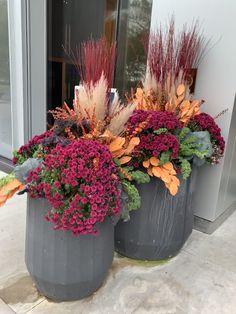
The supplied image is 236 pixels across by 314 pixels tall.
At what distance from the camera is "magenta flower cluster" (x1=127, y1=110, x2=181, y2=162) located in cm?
165

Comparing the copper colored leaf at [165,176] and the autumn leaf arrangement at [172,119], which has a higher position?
the autumn leaf arrangement at [172,119]

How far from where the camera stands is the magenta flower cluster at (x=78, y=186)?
126 cm

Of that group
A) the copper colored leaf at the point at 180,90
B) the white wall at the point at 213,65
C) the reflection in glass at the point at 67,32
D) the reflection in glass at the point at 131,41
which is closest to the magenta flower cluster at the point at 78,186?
the copper colored leaf at the point at 180,90

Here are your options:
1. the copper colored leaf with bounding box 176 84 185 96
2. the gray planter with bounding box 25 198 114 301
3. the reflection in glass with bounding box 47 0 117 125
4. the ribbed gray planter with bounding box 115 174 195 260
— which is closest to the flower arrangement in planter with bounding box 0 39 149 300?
the gray planter with bounding box 25 198 114 301

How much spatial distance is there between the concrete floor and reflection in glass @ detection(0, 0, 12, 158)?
1.56 meters

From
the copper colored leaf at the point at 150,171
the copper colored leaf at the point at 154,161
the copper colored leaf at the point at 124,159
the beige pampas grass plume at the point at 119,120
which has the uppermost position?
the beige pampas grass plume at the point at 119,120

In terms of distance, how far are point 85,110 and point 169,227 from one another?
92 centimetres

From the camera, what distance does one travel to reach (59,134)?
1608 millimetres

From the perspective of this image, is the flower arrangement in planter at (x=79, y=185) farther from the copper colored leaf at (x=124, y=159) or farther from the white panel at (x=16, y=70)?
the white panel at (x=16, y=70)

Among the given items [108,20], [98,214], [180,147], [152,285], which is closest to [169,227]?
[152,285]

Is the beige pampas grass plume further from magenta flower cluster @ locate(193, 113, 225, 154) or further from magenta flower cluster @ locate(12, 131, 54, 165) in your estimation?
magenta flower cluster @ locate(193, 113, 225, 154)

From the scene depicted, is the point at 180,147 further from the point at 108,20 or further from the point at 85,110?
the point at 108,20

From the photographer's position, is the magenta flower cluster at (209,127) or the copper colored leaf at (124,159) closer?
the copper colored leaf at (124,159)

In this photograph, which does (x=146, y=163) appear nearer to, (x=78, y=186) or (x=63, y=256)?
(x=78, y=186)
